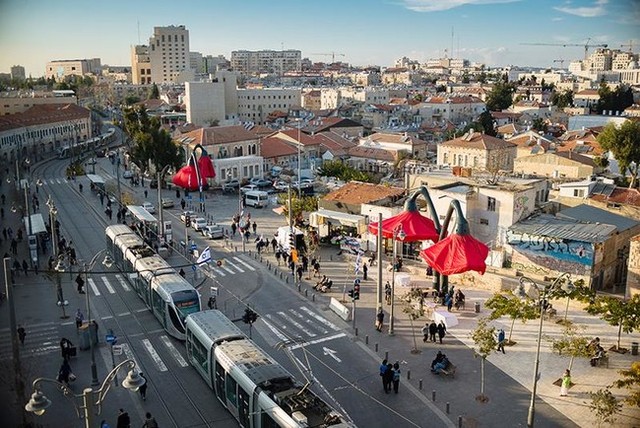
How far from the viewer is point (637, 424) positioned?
1714cm

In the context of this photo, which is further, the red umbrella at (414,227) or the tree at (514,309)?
the red umbrella at (414,227)

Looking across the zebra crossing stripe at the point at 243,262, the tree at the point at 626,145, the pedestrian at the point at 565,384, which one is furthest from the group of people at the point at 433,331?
the tree at the point at 626,145

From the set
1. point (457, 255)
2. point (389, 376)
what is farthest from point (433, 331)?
point (389, 376)

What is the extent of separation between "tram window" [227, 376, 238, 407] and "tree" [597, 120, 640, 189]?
1644 inches

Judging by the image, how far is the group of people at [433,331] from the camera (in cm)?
2264

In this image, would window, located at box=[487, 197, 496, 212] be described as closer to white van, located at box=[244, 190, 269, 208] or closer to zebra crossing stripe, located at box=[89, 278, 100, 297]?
zebra crossing stripe, located at box=[89, 278, 100, 297]

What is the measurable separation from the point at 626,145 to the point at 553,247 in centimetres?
2581

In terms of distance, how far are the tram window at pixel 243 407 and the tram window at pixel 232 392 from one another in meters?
0.29

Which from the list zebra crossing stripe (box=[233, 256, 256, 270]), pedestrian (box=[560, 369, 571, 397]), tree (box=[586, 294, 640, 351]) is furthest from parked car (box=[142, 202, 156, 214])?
pedestrian (box=[560, 369, 571, 397])

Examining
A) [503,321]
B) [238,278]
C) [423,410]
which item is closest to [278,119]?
A: [238,278]

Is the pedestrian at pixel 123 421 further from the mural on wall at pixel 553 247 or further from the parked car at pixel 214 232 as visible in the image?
the parked car at pixel 214 232

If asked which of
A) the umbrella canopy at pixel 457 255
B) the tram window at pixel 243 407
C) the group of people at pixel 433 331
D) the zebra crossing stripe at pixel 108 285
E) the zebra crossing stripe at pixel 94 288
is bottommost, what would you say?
the zebra crossing stripe at pixel 94 288

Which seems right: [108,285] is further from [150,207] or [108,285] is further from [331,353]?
[150,207]

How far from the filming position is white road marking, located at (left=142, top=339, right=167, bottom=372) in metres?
20.5
